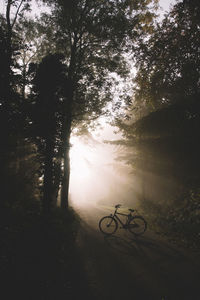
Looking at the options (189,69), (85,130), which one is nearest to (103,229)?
(189,69)

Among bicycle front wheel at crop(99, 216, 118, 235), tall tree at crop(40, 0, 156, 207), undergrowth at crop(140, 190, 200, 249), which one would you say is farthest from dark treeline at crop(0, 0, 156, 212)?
undergrowth at crop(140, 190, 200, 249)

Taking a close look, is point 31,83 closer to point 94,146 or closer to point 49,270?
point 49,270

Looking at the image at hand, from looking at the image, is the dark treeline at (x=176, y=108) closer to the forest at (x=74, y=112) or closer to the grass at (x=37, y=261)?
the forest at (x=74, y=112)

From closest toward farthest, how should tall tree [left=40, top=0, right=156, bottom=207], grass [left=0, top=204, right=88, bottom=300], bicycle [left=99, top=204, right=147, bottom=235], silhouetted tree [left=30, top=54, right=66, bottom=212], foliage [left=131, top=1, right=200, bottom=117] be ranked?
grass [left=0, top=204, right=88, bottom=300] < foliage [left=131, top=1, right=200, bottom=117] < bicycle [left=99, top=204, right=147, bottom=235] < silhouetted tree [left=30, top=54, right=66, bottom=212] < tall tree [left=40, top=0, right=156, bottom=207]

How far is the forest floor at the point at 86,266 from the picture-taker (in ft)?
13.7

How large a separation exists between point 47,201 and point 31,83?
6580mm

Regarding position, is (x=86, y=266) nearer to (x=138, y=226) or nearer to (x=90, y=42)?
(x=138, y=226)

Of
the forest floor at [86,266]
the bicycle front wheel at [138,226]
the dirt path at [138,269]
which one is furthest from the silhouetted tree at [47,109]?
the bicycle front wheel at [138,226]

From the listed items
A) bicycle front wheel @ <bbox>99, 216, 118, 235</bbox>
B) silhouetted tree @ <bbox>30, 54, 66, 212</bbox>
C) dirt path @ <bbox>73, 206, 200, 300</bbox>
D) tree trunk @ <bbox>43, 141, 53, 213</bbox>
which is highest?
silhouetted tree @ <bbox>30, 54, 66, 212</bbox>

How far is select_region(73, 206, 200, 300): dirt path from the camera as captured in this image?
4254 millimetres

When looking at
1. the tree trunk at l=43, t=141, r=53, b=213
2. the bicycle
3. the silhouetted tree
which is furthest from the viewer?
the silhouetted tree

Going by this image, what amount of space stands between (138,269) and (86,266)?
167 cm

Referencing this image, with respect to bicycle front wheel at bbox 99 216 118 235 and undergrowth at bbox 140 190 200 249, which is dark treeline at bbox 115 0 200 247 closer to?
Result: undergrowth at bbox 140 190 200 249

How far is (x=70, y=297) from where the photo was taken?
4.06 metres
